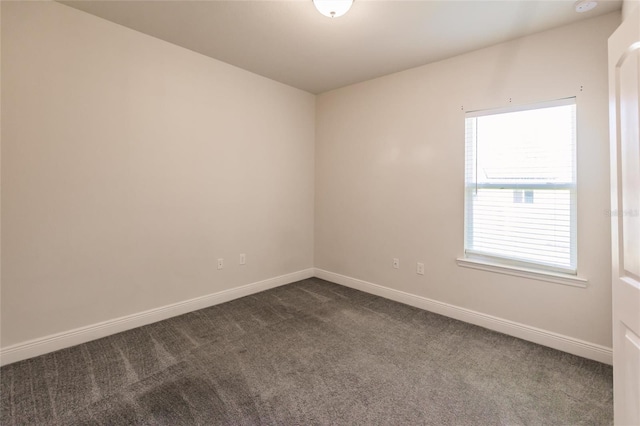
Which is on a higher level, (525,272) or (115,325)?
(525,272)

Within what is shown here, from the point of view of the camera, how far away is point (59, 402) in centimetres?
174

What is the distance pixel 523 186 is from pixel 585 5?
1349mm

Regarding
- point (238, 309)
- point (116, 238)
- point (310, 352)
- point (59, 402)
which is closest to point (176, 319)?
point (238, 309)

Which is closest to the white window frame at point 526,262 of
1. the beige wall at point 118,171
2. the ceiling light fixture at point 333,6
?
the ceiling light fixture at point 333,6

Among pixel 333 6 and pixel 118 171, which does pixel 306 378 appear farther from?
pixel 333 6

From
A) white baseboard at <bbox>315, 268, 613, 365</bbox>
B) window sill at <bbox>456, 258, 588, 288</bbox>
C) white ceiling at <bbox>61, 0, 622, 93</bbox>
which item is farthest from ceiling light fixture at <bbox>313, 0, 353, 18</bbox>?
white baseboard at <bbox>315, 268, 613, 365</bbox>

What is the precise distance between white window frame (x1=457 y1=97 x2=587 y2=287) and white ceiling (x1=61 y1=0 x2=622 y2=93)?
24.4 inches

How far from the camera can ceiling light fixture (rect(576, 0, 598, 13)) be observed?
2.04m

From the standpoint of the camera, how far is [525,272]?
8.41 ft

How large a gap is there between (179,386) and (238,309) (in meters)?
1.24

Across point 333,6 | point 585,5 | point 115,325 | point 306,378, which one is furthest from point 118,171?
point 585,5

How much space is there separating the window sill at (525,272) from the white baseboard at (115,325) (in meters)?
2.38

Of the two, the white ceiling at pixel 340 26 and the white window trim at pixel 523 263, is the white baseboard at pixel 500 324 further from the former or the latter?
the white ceiling at pixel 340 26

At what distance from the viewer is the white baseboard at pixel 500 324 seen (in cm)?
226
